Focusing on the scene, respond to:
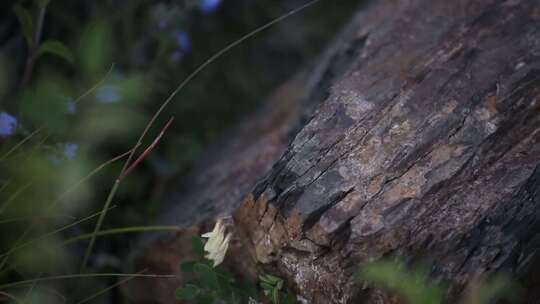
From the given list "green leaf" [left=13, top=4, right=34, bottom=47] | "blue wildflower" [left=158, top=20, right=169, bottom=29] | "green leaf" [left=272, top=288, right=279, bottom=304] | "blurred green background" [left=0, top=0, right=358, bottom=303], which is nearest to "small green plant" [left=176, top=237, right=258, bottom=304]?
"green leaf" [left=272, top=288, right=279, bottom=304]

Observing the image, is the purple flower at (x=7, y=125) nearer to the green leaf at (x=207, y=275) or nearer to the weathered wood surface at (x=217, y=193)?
the weathered wood surface at (x=217, y=193)

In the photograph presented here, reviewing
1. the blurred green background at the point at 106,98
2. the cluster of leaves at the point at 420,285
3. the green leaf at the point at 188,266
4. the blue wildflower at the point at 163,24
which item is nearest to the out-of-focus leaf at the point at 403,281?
the cluster of leaves at the point at 420,285

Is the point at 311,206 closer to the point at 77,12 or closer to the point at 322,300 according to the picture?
the point at 322,300

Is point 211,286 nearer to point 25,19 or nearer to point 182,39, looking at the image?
point 25,19

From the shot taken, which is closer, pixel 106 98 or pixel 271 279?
pixel 271 279

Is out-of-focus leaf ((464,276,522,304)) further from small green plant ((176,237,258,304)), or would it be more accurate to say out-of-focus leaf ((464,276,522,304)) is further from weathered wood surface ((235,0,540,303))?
small green plant ((176,237,258,304))

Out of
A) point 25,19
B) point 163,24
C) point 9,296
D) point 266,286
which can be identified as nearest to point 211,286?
point 266,286
